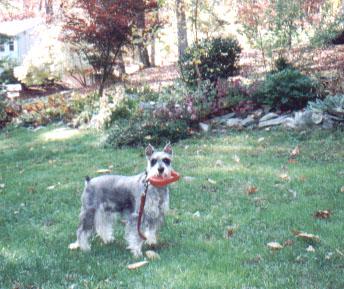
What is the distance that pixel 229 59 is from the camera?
16.8 meters

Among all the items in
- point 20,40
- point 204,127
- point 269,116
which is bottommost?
point 204,127

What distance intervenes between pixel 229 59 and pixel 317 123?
6.19 m

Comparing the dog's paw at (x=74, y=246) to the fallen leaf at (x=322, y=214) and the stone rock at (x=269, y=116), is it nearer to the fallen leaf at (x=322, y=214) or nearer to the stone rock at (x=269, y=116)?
the fallen leaf at (x=322, y=214)

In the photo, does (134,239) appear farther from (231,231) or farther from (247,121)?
(247,121)

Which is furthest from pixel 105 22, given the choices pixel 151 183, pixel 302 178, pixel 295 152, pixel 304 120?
pixel 151 183

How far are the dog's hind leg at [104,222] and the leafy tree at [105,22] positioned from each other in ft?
36.9

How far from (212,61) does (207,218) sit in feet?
34.1

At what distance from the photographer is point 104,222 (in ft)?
19.1

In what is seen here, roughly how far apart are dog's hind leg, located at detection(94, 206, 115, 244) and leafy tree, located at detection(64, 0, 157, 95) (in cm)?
1123

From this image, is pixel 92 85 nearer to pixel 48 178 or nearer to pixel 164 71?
pixel 164 71

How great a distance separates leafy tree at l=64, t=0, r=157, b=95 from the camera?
53.5ft

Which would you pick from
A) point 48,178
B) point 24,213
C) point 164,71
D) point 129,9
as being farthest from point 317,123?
point 164,71

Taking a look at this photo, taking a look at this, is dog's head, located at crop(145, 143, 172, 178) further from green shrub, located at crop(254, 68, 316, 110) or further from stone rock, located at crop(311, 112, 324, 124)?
green shrub, located at crop(254, 68, 316, 110)

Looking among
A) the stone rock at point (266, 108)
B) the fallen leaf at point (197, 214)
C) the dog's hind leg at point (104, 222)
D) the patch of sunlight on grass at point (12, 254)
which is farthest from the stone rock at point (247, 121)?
the patch of sunlight on grass at point (12, 254)
